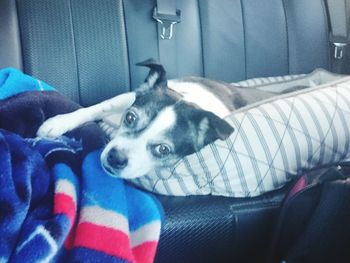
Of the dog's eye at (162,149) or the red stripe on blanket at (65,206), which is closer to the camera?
the red stripe on blanket at (65,206)

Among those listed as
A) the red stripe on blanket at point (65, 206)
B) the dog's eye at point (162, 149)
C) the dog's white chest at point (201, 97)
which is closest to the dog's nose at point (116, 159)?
the dog's eye at point (162, 149)

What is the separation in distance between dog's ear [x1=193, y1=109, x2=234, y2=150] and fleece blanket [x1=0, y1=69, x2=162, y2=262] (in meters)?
0.24

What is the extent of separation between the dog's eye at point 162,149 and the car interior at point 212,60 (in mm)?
143

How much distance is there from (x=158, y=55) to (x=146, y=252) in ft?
3.33

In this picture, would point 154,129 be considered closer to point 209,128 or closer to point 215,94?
point 209,128

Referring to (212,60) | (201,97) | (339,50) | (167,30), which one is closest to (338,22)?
(339,50)

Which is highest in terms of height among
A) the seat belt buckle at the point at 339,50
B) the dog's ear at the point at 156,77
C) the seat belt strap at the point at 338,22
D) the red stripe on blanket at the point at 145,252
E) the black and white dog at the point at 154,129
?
the seat belt strap at the point at 338,22

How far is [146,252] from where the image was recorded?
89 cm

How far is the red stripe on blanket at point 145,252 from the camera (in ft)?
2.91

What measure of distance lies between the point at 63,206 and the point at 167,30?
1.04 m

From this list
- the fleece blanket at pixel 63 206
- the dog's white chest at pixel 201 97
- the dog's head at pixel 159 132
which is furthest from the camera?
the dog's white chest at pixel 201 97

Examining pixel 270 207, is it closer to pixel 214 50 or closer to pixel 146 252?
pixel 146 252

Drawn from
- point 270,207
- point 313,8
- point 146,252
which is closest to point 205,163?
A: point 270,207

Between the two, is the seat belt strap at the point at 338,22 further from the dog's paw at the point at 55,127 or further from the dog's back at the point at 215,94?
the dog's paw at the point at 55,127
